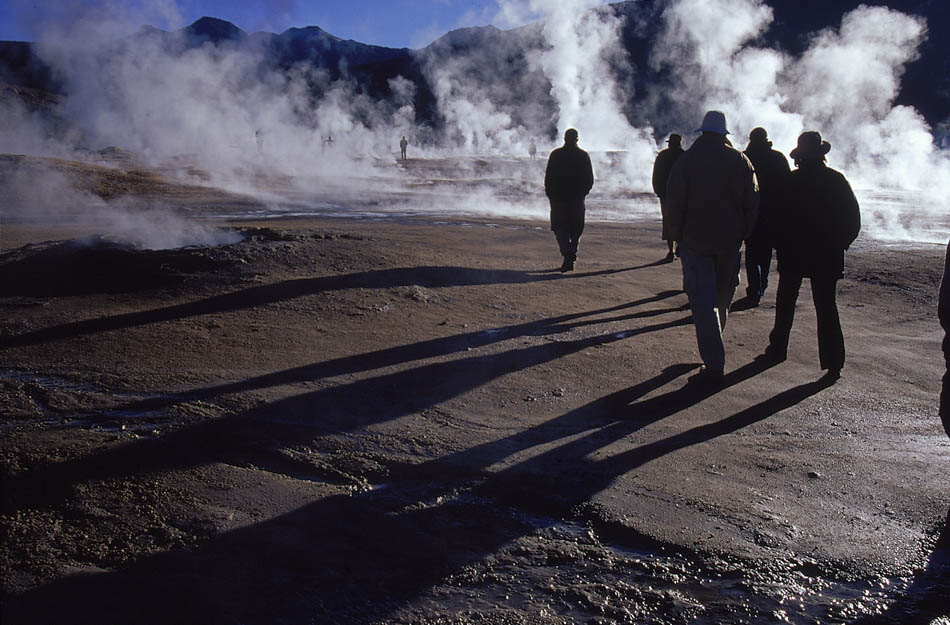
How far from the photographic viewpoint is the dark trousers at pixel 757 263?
304 inches

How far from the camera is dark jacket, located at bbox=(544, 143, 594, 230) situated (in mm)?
8883

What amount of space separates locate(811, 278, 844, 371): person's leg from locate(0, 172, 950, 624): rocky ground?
0.20 meters

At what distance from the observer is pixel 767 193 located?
7266 mm

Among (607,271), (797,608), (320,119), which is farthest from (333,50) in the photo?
(797,608)

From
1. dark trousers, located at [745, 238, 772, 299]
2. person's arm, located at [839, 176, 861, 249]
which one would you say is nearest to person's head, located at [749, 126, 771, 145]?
dark trousers, located at [745, 238, 772, 299]

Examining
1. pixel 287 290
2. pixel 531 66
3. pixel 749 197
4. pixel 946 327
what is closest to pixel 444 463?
pixel 946 327

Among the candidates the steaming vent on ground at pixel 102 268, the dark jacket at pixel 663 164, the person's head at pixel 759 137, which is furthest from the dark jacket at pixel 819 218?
the steaming vent on ground at pixel 102 268

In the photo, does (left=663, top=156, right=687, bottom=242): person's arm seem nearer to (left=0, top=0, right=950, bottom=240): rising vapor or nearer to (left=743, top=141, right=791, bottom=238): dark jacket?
(left=743, top=141, right=791, bottom=238): dark jacket

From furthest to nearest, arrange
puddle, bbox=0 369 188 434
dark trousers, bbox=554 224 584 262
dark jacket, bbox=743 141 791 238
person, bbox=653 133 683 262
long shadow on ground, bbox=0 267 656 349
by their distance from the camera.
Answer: person, bbox=653 133 683 262
dark trousers, bbox=554 224 584 262
dark jacket, bbox=743 141 791 238
long shadow on ground, bbox=0 267 656 349
puddle, bbox=0 369 188 434

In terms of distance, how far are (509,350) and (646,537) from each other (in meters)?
2.84

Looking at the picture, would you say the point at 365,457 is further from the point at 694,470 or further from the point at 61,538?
the point at 694,470

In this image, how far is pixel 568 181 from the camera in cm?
894

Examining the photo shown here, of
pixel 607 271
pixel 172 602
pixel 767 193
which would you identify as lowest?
pixel 172 602

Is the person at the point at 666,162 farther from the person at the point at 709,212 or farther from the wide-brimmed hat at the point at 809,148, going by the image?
the person at the point at 709,212
